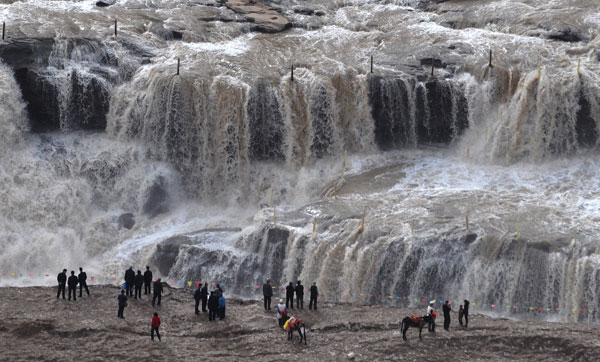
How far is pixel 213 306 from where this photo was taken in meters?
28.5

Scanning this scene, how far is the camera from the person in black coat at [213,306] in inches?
1120

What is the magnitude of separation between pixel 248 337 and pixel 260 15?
2768cm

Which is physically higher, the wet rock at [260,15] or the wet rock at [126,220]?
the wet rock at [260,15]

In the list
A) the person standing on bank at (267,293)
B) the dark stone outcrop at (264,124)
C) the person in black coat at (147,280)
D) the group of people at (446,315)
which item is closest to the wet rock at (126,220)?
the dark stone outcrop at (264,124)

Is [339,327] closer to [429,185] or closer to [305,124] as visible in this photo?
[429,185]

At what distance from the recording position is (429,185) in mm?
40188

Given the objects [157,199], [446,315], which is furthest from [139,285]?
[157,199]

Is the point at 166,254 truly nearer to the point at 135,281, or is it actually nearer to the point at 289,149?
the point at 135,281

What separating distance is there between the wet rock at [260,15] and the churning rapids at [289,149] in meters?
1.43

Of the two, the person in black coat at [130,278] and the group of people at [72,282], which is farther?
the person in black coat at [130,278]

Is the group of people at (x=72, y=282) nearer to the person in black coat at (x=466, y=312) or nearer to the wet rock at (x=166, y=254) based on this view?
the wet rock at (x=166, y=254)

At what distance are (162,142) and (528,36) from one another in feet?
59.8

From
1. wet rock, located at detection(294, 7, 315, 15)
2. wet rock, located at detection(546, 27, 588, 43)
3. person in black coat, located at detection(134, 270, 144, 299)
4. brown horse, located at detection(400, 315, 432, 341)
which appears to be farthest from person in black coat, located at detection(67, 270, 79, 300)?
wet rock, located at detection(294, 7, 315, 15)

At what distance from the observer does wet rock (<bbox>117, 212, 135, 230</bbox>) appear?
40.3 m
